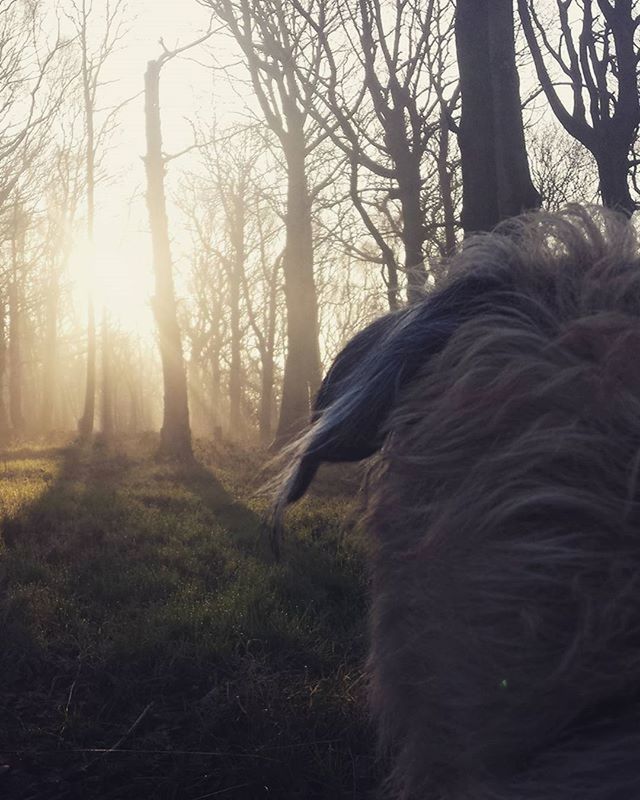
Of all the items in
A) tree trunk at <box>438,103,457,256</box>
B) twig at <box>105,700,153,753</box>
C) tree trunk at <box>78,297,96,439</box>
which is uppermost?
tree trunk at <box>438,103,457,256</box>

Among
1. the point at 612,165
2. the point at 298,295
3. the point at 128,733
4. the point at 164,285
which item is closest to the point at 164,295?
the point at 164,285

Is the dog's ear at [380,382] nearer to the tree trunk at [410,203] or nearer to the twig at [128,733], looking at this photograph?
the twig at [128,733]

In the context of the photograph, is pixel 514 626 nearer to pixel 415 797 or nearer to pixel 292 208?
pixel 415 797

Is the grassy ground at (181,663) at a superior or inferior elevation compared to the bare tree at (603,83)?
inferior

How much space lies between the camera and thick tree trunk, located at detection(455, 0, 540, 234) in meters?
3.99

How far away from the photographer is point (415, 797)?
145 centimetres

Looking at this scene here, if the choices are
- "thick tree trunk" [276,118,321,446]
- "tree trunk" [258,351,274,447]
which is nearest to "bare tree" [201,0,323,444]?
"thick tree trunk" [276,118,321,446]

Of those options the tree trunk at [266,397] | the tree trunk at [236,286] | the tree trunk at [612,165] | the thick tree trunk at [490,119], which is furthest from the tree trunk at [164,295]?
the tree trunk at [236,286]

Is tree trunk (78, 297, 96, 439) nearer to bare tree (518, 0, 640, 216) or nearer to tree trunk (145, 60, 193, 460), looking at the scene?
tree trunk (145, 60, 193, 460)

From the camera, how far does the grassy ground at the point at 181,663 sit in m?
3.23

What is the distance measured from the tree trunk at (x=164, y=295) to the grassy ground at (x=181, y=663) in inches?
298

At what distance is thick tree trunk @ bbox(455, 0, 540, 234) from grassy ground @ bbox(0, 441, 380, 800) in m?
1.49

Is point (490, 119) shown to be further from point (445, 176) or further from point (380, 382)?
point (445, 176)

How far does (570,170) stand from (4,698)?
Result: 12.3 m
